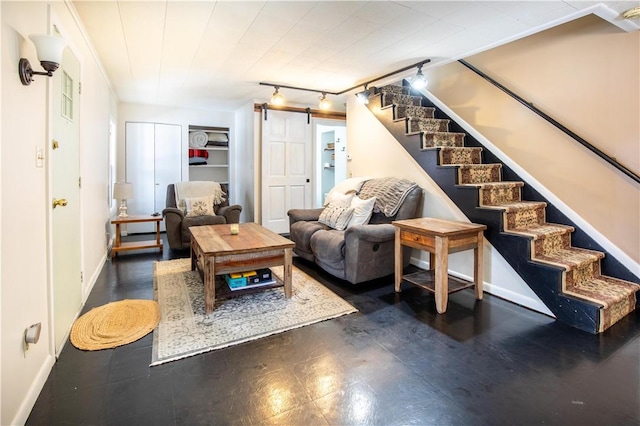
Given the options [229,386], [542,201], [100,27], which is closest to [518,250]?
[542,201]

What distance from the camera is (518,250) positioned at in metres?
2.67

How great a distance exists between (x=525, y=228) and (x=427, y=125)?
5.14 ft

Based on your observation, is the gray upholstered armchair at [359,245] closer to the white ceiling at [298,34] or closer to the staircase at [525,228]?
the staircase at [525,228]

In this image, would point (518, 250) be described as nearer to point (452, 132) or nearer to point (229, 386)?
point (452, 132)

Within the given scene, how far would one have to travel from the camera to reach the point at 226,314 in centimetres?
253

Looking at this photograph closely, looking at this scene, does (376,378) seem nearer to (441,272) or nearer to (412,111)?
(441,272)

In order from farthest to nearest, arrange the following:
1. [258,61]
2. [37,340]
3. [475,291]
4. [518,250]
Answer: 1. [258,61]
2. [475,291]
3. [518,250]
4. [37,340]

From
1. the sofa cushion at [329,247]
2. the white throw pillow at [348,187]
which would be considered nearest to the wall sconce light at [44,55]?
the sofa cushion at [329,247]

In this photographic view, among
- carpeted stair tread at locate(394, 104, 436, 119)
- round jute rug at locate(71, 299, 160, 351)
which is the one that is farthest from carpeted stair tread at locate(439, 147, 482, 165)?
round jute rug at locate(71, 299, 160, 351)

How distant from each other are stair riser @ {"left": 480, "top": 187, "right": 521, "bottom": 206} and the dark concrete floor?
103 centimetres

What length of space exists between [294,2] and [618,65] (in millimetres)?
2607

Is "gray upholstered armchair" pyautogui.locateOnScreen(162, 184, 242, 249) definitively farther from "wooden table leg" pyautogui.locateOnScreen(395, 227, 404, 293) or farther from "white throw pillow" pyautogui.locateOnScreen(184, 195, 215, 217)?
"wooden table leg" pyautogui.locateOnScreen(395, 227, 404, 293)

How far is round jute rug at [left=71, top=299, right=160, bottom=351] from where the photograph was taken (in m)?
2.13

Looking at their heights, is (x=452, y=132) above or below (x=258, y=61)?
below
